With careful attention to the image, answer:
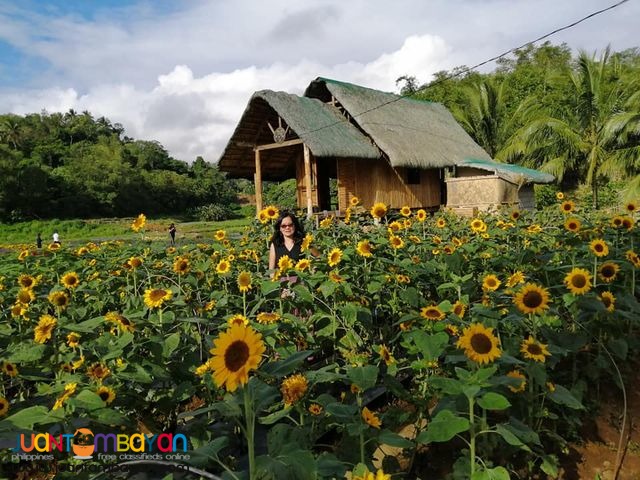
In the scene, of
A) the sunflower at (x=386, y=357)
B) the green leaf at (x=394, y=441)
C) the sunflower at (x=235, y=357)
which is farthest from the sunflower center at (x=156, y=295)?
the green leaf at (x=394, y=441)

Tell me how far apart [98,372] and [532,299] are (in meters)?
1.47

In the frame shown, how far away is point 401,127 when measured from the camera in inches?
489

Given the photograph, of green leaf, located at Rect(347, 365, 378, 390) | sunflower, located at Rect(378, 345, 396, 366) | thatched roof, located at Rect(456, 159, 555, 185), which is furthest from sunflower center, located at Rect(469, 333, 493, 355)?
thatched roof, located at Rect(456, 159, 555, 185)

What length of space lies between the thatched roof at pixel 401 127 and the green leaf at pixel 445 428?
9.43m

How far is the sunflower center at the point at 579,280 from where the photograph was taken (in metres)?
1.89

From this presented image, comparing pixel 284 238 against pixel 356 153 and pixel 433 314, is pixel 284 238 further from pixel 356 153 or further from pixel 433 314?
pixel 356 153

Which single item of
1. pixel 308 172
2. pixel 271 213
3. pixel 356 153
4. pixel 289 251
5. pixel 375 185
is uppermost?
pixel 356 153

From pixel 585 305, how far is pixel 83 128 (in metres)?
57.8

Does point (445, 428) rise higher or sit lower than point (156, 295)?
lower

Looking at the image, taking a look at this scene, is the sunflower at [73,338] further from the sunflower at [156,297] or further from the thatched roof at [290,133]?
the thatched roof at [290,133]

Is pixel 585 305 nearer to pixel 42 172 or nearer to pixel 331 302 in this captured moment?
pixel 331 302

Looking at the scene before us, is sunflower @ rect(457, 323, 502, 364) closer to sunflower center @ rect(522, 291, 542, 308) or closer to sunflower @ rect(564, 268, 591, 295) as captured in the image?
sunflower center @ rect(522, 291, 542, 308)

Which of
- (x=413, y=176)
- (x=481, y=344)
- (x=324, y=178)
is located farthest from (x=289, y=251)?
(x=324, y=178)

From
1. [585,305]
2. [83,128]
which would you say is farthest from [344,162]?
[83,128]
